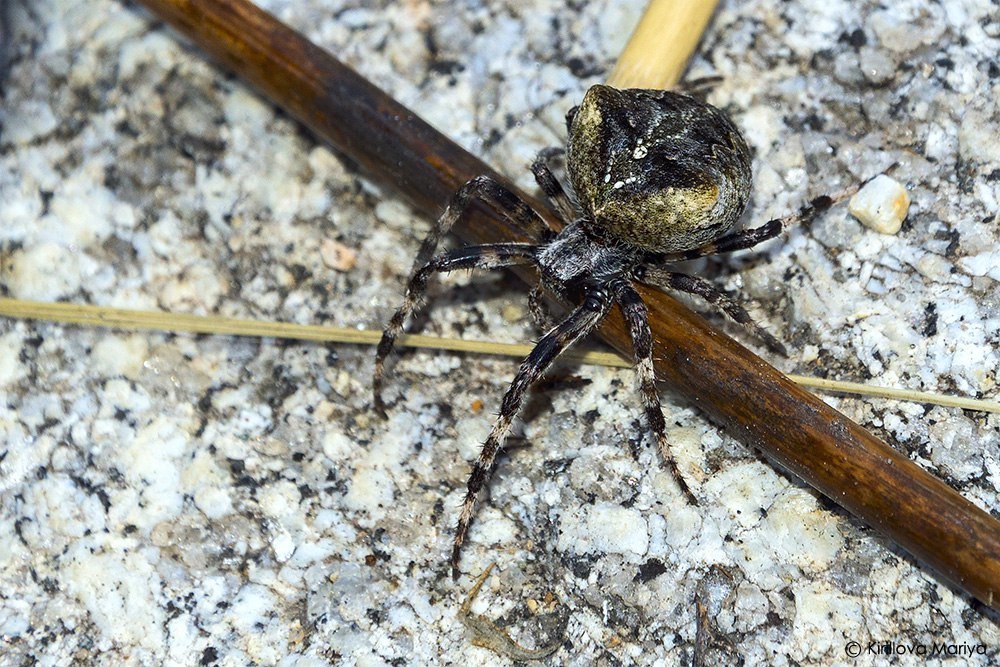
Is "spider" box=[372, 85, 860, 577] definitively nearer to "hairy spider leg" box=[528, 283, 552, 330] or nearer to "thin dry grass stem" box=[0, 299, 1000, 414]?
"hairy spider leg" box=[528, 283, 552, 330]

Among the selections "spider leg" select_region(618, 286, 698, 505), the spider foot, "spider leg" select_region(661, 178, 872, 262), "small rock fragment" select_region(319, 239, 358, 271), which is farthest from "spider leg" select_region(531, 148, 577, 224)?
the spider foot

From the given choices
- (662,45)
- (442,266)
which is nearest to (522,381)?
(442,266)

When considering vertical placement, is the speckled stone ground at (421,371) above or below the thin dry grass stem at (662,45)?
below

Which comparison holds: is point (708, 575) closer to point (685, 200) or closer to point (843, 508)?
Answer: point (843, 508)

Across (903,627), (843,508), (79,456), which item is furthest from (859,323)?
(79,456)

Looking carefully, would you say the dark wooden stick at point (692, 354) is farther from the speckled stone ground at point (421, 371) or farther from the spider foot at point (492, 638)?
the spider foot at point (492, 638)

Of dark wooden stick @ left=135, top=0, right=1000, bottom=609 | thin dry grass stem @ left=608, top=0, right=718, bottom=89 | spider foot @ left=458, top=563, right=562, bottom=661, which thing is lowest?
spider foot @ left=458, top=563, right=562, bottom=661

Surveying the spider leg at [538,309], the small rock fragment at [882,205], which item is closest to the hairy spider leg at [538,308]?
the spider leg at [538,309]
